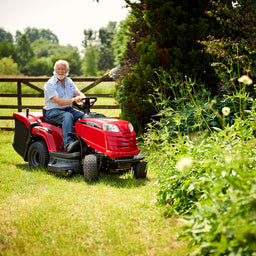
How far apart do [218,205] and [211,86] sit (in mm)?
4922

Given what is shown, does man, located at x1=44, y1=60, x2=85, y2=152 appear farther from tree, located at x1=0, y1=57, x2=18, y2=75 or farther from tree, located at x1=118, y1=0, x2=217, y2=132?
tree, located at x1=0, y1=57, x2=18, y2=75

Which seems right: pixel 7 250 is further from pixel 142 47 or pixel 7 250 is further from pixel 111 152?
pixel 142 47

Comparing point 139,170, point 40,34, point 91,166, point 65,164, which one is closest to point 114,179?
point 139,170

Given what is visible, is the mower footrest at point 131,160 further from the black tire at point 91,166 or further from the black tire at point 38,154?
the black tire at point 38,154

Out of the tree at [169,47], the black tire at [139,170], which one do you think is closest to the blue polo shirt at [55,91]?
the black tire at [139,170]

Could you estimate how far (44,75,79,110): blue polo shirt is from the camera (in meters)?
4.66

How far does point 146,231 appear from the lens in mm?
2832

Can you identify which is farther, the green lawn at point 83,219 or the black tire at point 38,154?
the black tire at point 38,154

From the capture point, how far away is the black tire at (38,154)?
4785 millimetres

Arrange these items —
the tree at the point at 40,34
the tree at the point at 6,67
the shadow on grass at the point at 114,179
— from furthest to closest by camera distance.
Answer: the tree at the point at 40,34
the tree at the point at 6,67
the shadow on grass at the point at 114,179

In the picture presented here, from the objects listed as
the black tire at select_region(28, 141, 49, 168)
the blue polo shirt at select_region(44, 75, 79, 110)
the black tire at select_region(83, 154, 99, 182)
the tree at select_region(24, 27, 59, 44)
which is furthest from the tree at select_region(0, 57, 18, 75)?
the tree at select_region(24, 27, 59, 44)

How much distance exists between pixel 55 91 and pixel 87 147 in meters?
0.94

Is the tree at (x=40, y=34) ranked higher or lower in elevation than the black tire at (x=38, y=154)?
higher

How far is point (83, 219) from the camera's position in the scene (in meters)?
3.07
